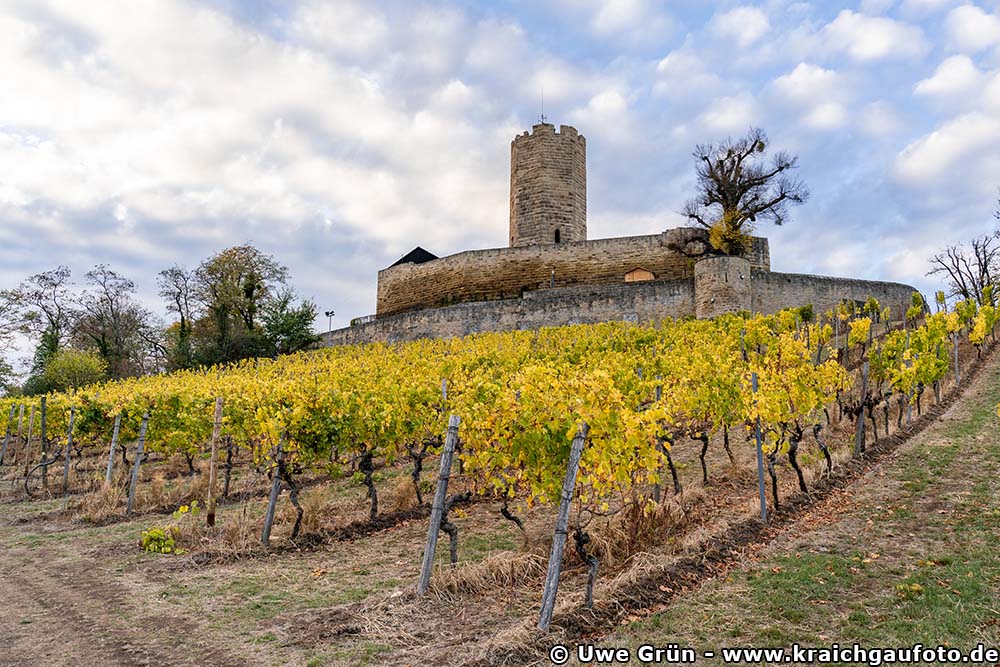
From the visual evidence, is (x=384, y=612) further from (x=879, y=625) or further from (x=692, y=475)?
(x=692, y=475)

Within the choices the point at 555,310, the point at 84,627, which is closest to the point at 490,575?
the point at 84,627

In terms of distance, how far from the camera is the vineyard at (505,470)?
4.48 meters

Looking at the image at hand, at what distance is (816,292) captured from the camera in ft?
75.0

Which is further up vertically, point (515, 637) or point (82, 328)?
point (82, 328)

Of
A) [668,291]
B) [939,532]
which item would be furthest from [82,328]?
[939,532]

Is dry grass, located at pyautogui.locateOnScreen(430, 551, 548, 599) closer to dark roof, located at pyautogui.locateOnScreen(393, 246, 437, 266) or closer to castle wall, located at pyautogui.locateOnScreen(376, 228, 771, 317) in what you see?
castle wall, located at pyautogui.locateOnScreen(376, 228, 771, 317)

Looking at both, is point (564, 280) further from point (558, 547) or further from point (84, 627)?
point (84, 627)

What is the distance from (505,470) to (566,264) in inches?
793

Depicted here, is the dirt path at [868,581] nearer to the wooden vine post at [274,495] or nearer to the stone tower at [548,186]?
the wooden vine post at [274,495]

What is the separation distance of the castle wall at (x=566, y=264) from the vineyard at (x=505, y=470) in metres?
12.3

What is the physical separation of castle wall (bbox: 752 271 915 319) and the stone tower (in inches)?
355

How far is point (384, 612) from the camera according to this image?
4375mm

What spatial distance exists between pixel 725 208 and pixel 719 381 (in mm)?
19818

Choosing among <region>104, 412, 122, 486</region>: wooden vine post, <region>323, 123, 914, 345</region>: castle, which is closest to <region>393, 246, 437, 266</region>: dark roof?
<region>323, 123, 914, 345</region>: castle
